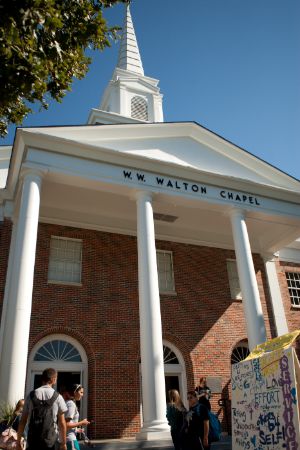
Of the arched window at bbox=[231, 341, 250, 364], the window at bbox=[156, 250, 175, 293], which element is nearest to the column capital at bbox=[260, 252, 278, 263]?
the arched window at bbox=[231, 341, 250, 364]

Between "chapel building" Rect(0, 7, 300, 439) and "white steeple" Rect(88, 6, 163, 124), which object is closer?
"chapel building" Rect(0, 7, 300, 439)

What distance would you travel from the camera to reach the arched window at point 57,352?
13375 millimetres

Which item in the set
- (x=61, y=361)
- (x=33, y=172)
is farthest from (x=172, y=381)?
(x=33, y=172)

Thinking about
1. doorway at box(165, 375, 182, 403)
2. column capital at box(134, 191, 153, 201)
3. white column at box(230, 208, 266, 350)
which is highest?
column capital at box(134, 191, 153, 201)

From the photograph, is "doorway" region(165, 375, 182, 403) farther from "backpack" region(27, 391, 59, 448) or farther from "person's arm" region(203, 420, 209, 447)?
"backpack" region(27, 391, 59, 448)

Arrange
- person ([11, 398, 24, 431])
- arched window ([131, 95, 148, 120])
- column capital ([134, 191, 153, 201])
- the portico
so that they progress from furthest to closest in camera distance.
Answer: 1. arched window ([131, 95, 148, 120])
2. column capital ([134, 191, 153, 201])
3. the portico
4. person ([11, 398, 24, 431])

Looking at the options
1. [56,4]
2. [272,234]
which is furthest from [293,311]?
[56,4]

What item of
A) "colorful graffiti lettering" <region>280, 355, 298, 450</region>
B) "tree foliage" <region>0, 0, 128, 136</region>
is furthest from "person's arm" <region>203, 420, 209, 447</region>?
"tree foliage" <region>0, 0, 128, 136</region>

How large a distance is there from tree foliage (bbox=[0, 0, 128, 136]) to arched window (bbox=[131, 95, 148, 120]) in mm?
14369

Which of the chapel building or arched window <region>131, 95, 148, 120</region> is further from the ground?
arched window <region>131, 95, 148, 120</region>

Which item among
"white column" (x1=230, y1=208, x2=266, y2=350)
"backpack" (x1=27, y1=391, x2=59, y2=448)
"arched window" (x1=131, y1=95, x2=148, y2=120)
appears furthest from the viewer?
"arched window" (x1=131, y1=95, x2=148, y2=120)

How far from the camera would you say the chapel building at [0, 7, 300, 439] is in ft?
39.8

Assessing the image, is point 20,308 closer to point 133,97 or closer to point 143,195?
point 143,195

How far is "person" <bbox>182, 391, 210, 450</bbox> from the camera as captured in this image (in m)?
5.89
